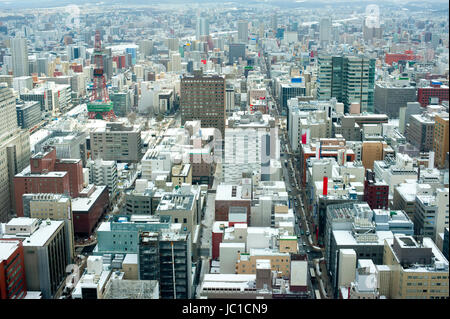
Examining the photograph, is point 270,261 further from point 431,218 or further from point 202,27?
point 202,27

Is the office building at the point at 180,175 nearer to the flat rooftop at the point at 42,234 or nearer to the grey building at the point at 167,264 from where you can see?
Result: the flat rooftop at the point at 42,234

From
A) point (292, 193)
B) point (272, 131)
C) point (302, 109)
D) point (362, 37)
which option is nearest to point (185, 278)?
point (292, 193)

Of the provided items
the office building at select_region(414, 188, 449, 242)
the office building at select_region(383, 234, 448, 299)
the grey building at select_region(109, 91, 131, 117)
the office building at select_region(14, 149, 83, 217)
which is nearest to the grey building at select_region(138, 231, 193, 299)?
the office building at select_region(383, 234, 448, 299)

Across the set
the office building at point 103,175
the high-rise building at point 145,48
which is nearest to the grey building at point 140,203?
the office building at point 103,175

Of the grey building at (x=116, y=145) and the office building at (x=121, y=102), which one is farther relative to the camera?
the office building at (x=121, y=102)

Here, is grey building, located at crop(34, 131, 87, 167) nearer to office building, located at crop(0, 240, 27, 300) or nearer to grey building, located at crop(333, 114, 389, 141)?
office building, located at crop(0, 240, 27, 300)
